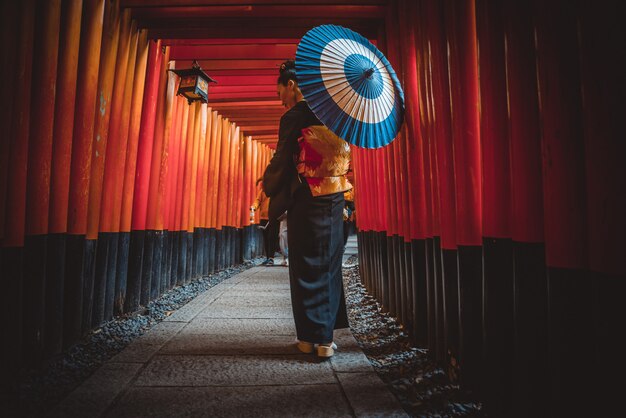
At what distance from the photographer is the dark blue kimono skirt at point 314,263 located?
2607mm

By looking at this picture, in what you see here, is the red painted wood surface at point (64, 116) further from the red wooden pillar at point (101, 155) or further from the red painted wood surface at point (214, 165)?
the red painted wood surface at point (214, 165)

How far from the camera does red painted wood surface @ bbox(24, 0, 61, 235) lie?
7.76 feet

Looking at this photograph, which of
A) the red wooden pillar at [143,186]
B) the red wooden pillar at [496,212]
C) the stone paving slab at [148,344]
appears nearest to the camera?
the red wooden pillar at [496,212]

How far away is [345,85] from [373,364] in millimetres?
1892

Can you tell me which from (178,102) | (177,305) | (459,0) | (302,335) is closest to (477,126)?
(459,0)

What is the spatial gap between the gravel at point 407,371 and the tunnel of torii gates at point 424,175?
0.10m

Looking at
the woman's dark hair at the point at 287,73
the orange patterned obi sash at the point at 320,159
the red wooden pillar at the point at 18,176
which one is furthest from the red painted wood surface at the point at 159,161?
the orange patterned obi sash at the point at 320,159

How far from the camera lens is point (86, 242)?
10.0 ft

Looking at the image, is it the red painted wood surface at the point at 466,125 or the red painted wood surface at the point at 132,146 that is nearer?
the red painted wood surface at the point at 466,125

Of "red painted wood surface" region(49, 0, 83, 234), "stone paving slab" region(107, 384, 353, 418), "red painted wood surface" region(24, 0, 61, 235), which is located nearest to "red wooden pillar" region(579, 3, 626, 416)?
"stone paving slab" region(107, 384, 353, 418)

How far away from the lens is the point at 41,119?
237 centimetres

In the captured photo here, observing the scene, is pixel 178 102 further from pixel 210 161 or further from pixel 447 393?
pixel 447 393

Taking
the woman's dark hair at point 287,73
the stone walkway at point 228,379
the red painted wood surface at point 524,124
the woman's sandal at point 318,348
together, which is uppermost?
the woman's dark hair at point 287,73

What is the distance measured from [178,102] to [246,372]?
14.6ft
